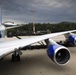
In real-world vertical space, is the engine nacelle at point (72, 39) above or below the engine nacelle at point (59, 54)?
above

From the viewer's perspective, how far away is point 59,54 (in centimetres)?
686

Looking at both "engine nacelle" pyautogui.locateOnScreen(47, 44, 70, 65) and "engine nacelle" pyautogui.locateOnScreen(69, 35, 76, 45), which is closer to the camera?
"engine nacelle" pyautogui.locateOnScreen(47, 44, 70, 65)

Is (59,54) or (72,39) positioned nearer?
(59,54)

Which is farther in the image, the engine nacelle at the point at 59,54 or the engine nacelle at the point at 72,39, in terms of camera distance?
the engine nacelle at the point at 72,39

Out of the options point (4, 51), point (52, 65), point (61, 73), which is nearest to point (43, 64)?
point (52, 65)

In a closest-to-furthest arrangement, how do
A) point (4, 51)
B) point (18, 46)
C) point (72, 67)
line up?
point (4, 51) < point (18, 46) < point (72, 67)

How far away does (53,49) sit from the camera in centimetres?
659

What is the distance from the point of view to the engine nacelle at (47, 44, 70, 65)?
6410 mm

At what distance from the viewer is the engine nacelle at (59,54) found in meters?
6.41

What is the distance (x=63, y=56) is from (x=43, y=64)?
75.7 inches

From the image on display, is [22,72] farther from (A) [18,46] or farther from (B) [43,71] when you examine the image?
(A) [18,46]

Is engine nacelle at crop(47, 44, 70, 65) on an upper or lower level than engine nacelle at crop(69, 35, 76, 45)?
lower

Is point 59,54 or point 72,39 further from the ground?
point 72,39

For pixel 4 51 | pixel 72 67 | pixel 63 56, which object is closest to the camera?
pixel 4 51
